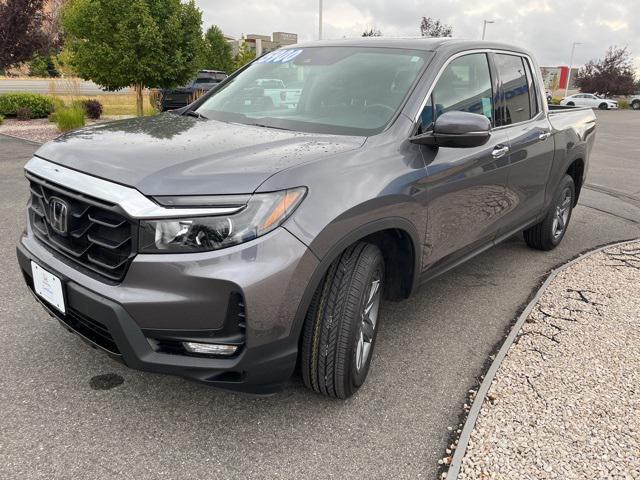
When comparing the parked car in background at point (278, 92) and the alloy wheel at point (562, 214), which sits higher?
the parked car in background at point (278, 92)

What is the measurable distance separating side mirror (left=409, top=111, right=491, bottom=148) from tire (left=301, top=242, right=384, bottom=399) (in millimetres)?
663

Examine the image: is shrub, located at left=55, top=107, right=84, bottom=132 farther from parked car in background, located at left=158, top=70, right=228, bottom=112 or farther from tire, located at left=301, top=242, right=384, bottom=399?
tire, located at left=301, top=242, right=384, bottom=399

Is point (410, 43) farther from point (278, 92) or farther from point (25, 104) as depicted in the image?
point (25, 104)

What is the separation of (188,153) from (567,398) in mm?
2210

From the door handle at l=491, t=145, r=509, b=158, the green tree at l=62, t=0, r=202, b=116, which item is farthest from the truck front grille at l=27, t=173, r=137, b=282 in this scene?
the green tree at l=62, t=0, r=202, b=116

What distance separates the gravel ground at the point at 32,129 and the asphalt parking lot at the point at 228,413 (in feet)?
32.2

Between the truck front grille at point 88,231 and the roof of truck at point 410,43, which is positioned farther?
the roof of truck at point 410,43

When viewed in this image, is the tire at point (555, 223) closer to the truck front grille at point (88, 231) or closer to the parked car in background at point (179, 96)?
the truck front grille at point (88, 231)

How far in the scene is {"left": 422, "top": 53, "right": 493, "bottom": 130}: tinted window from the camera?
120 inches

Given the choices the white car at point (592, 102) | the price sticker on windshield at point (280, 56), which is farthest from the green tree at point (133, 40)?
the white car at point (592, 102)

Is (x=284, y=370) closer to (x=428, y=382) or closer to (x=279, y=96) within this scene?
(x=428, y=382)

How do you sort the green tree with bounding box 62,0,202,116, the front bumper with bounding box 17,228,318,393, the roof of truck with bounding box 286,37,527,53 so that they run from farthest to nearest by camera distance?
the green tree with bounding box 62,0,202,116 < the roof of truck with bounding box 286,37,527,53 < the front bumper with bounding box 17,228,318,393

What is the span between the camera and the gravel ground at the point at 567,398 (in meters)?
2.30

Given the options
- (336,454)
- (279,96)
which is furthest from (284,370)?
(279,96)
